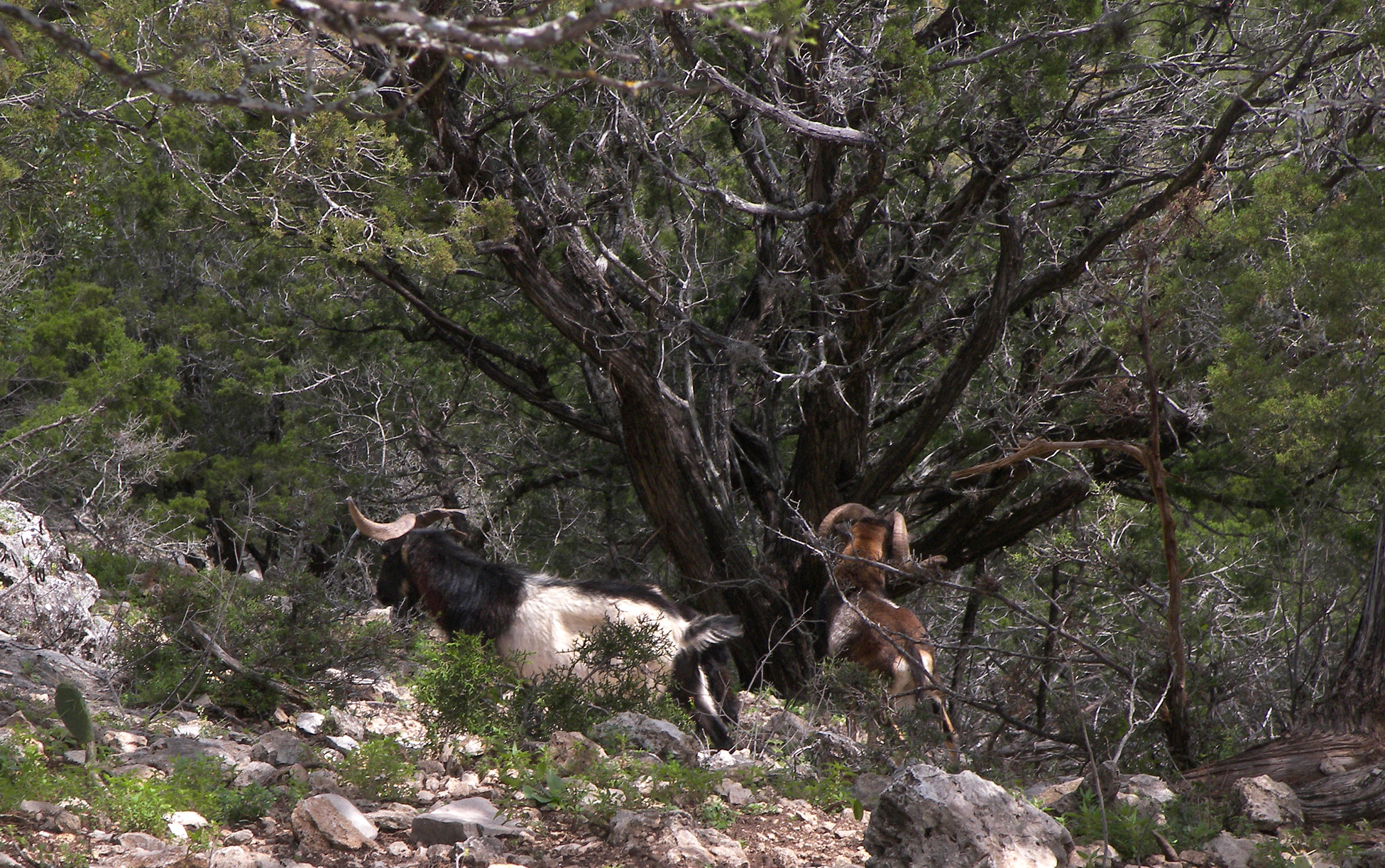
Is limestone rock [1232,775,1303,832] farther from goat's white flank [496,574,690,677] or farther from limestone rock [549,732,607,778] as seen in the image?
goat's white flank [496,574,690,677]

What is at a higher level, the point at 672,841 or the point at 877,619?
the point at 877,619

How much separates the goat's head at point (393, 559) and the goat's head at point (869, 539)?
9.35ft

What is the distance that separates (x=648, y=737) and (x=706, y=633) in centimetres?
152

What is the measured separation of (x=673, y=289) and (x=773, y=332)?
0.98 m

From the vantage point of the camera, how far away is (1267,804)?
15.0ft

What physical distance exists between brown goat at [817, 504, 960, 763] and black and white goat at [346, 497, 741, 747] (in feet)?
2.58

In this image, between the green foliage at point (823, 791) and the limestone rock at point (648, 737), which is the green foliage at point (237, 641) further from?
the green foliage at point (823, 791)

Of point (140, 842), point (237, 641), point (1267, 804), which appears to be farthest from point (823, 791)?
point (237, 641)

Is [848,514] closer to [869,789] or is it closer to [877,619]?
[877,619]

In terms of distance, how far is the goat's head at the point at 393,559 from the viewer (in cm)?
741

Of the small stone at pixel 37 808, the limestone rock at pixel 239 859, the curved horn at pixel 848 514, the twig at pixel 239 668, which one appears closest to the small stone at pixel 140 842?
the limestone rock at pixel 239 859

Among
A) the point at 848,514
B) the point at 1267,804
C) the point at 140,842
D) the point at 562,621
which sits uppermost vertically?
the point at 848,514

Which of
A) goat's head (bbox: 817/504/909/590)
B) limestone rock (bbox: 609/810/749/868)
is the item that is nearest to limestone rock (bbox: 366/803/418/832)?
limestone rock (bbox: 609/810/749/868)

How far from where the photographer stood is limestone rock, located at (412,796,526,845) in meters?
3.96
